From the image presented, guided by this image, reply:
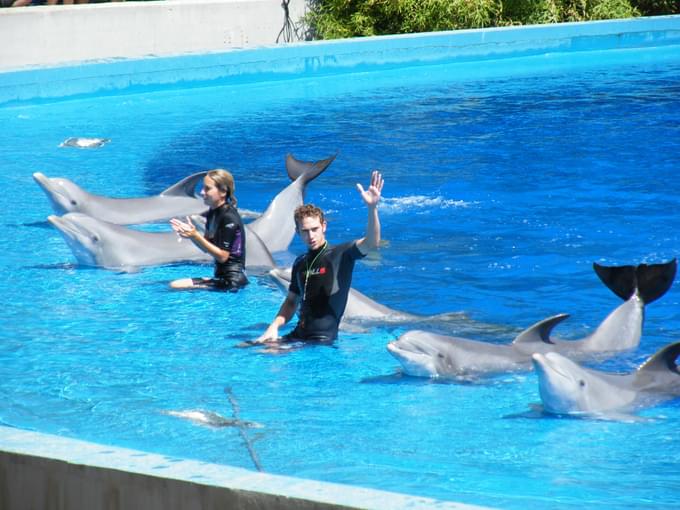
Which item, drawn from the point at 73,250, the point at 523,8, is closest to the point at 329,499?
the point at 73,250

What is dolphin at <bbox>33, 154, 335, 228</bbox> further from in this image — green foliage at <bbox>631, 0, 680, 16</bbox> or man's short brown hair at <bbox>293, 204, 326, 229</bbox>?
green foliage at <bbox>631, 0, 680, 16</bbox>

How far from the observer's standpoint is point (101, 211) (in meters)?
9.98

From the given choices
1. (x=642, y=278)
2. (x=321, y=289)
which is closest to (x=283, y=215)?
(x=321, y=289)

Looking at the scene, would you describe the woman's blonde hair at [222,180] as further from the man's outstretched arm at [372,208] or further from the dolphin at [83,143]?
the dolphin at [83,143]

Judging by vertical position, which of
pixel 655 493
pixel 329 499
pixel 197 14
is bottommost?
pixel 655 493

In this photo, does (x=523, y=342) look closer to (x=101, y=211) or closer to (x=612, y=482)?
(x=612, y=482)

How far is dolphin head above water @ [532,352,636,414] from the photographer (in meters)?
5.46

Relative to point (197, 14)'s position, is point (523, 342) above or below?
below

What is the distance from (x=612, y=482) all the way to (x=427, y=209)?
19.1 ft

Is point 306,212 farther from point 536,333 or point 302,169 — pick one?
point 302,169

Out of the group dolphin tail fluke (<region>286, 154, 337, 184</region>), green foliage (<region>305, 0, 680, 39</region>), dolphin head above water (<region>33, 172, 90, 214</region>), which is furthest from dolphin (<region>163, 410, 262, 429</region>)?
green foliage (<region>305, 0, 680, 39</region>)

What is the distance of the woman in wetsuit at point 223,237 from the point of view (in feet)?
25.9

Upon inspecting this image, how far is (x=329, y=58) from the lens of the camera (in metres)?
19.2

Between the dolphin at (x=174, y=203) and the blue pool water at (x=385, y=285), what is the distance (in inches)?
13.8
